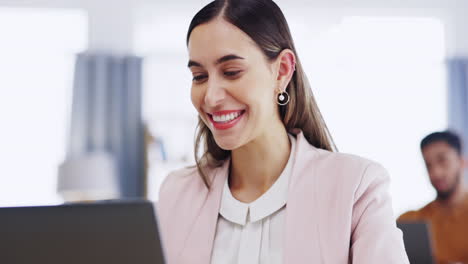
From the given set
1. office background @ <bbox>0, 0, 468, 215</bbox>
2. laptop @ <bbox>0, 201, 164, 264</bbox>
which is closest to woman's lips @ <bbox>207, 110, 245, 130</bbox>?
laptop @ <bbox>0, 201, 164, 264</bbox>

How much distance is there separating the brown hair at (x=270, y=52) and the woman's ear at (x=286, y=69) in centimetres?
2

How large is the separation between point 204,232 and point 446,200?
188cm

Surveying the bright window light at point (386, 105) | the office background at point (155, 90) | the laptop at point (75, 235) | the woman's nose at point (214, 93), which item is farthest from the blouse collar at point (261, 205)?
the bright window light at point (386, 105)

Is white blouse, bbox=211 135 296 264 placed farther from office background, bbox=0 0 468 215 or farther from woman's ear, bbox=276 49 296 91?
office background, bbox=0 0 468 215

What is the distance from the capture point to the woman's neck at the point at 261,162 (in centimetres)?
146

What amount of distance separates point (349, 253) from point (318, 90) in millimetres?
5003

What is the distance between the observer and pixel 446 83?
6.41 meters

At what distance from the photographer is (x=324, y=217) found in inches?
51.0

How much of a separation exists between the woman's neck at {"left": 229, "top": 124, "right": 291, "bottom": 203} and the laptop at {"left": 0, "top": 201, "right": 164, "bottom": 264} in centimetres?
77

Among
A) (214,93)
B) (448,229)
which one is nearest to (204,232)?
(214,93)

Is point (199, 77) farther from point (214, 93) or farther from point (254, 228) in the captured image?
point (254, 228)

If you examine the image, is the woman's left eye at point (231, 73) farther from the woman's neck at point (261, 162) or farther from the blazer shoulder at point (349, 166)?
the blazer shoulder at point (349, 166)

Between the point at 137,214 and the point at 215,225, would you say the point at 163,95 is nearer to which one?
the point at 215,225

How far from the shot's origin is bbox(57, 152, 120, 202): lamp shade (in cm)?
509
